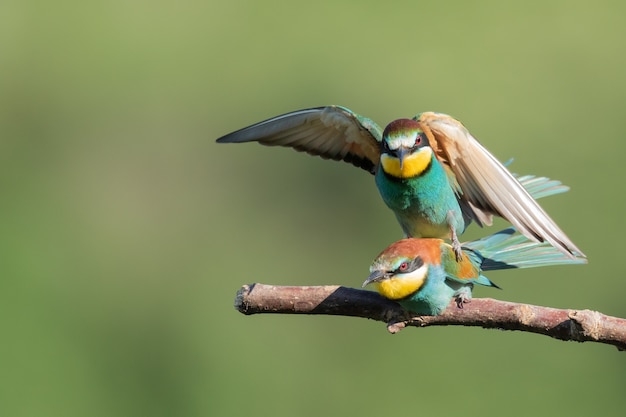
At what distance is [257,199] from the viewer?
3.90 m

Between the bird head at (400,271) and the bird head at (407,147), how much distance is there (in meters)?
0.23

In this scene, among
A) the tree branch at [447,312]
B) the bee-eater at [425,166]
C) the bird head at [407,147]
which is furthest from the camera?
the bird head at [407,147]

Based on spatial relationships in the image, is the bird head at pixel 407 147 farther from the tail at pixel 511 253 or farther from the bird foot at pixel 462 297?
the bird foot at pixel 462 297

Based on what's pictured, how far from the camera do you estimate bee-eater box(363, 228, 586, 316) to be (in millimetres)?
1982

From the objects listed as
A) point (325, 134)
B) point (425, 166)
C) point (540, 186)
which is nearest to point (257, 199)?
point (325, 134)

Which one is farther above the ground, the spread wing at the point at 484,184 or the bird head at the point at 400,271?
the spread wing at the point at 484,184

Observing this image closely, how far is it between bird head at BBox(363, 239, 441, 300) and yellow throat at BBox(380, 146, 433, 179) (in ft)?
0.76

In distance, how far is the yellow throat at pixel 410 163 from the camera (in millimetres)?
2270

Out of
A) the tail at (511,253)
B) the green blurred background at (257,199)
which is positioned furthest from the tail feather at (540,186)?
the green blurred background at (257,199)

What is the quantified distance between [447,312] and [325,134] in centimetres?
69

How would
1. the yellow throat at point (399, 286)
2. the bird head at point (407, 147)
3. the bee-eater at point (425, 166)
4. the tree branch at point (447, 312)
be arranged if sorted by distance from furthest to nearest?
the bird head at point (407, 147)
the bee-eater at point (425, 166)
the yellow throat at point (399, 286)
the tree branch at point (447, 312)

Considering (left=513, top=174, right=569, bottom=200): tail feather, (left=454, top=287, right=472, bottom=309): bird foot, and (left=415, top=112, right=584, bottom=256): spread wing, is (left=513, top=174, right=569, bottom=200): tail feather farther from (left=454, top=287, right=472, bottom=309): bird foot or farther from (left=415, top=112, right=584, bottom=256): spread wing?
(left=454, top=287, right=472, bottom=309): bird foot

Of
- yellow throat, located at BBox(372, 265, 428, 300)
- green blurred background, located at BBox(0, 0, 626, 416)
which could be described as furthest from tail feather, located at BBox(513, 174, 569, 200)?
green blurred background, located at BBox(0, 0, 626, 416)

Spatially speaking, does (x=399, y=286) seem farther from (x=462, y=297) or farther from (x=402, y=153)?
(x=402, y=153)
